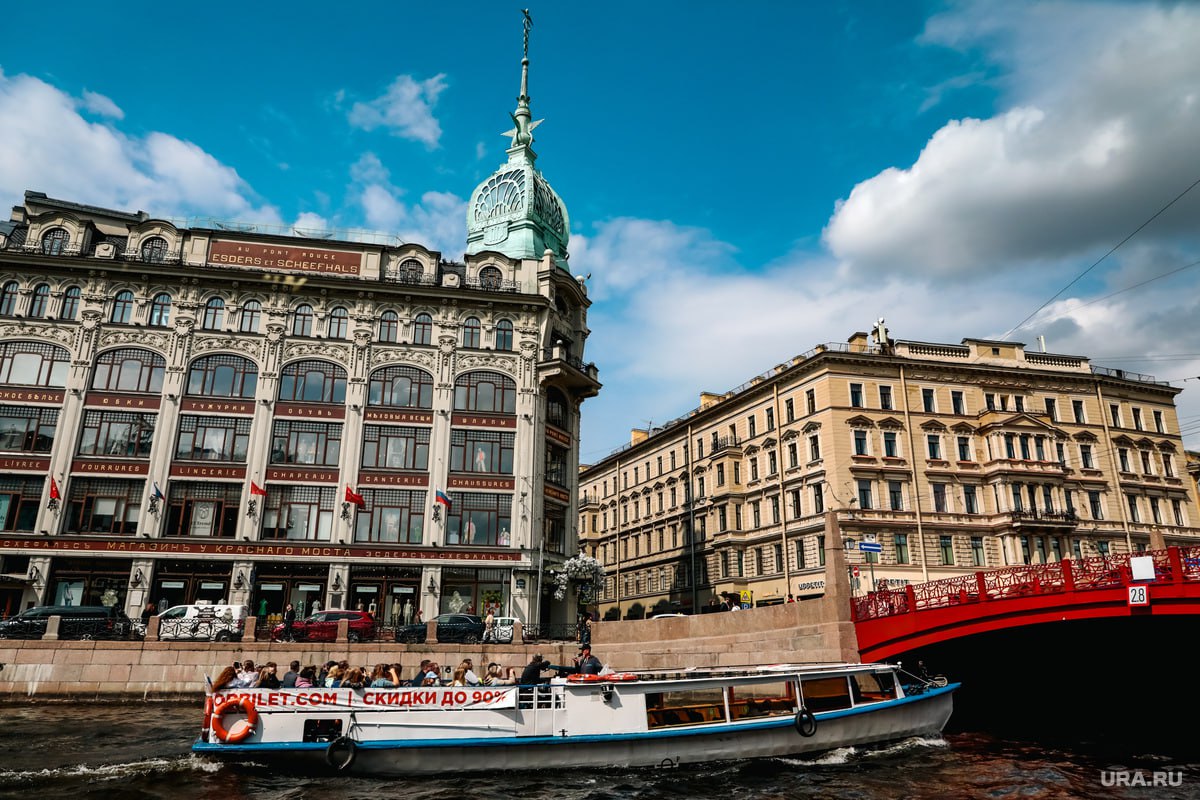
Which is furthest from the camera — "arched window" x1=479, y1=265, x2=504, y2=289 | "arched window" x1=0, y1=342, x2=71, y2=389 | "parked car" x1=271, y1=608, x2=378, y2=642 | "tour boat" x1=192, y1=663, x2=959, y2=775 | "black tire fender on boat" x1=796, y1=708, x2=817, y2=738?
"arched window" x1=479, y1=265, x2=504, y2=289

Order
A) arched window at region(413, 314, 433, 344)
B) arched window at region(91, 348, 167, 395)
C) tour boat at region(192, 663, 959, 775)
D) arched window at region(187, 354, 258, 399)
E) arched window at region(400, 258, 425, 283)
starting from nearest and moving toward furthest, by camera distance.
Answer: tour boat at region(192, 663, 959, 775) < arched window at region(91, 348, 167, 395) < arched window at region(187, 354, 258, 399) < arched window at region(413, 314, 433, 344) < arched window at region(400, 258, 425, 283)

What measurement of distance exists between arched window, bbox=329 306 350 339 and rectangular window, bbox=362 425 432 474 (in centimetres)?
585

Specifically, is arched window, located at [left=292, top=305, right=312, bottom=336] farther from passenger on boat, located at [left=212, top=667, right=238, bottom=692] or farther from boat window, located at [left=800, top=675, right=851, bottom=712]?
boat window, located at [left=800, top=675, right=851, bottom=712]

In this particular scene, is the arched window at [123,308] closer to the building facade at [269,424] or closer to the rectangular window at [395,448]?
the building facade at [269,424]

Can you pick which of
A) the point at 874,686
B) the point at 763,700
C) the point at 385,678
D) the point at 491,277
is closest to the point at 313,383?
the point at 491,277

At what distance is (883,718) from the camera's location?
21.5m

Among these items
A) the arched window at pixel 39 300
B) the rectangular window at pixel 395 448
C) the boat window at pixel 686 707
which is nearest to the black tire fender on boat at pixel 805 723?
the boat window at pixel 686 707

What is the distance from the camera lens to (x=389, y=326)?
45.8 metres

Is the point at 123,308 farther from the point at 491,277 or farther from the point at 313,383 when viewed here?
the point at 491,277

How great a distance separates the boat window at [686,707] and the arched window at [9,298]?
42189 mm

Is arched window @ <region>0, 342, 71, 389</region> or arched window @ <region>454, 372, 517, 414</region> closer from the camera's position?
arched window @ <region>0, 342, 71, 389</region>

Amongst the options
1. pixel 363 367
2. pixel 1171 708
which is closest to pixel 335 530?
pixel 363 367

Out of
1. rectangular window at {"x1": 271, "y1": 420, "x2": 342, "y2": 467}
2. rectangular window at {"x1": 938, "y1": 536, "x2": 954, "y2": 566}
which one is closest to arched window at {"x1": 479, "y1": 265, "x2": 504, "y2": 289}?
rectangular window at {"x1": 271, "y1": 420, "x2": 342, "y2": 467}

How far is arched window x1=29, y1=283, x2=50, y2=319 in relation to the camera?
1682 inches
